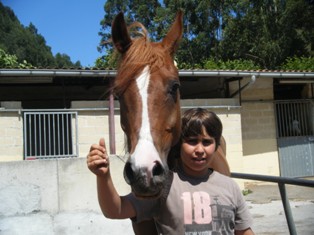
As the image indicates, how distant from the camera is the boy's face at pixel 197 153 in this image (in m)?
1.86

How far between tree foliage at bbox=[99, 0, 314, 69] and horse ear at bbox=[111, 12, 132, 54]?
17035 mm

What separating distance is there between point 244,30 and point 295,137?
13.7 m

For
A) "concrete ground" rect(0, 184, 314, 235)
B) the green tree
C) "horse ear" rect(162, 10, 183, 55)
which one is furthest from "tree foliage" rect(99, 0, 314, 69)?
"horse ear" rect(162, 10, 183, 55)

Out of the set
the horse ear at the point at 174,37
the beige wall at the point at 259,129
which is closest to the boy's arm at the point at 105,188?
the horse ear at the point at 174,37

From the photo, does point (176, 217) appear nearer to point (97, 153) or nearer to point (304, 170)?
point (97, 153)

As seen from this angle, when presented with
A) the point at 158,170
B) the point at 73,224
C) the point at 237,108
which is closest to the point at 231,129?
the point at 237,108

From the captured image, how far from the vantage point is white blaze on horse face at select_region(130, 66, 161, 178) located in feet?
5.29

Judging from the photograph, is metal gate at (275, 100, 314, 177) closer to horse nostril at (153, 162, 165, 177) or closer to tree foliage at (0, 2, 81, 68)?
horse nostril at (153, 162, 165, 177)

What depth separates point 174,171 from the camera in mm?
1981

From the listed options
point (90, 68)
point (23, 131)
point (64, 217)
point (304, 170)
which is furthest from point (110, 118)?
point (304, 170)

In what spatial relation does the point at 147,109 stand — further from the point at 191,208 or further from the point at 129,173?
the point at 191,208

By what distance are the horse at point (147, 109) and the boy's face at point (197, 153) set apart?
0.36 feet

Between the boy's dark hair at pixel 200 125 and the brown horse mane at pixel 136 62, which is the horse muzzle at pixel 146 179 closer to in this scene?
the boy's dark hair at pixel 200 125

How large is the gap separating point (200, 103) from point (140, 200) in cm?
836
